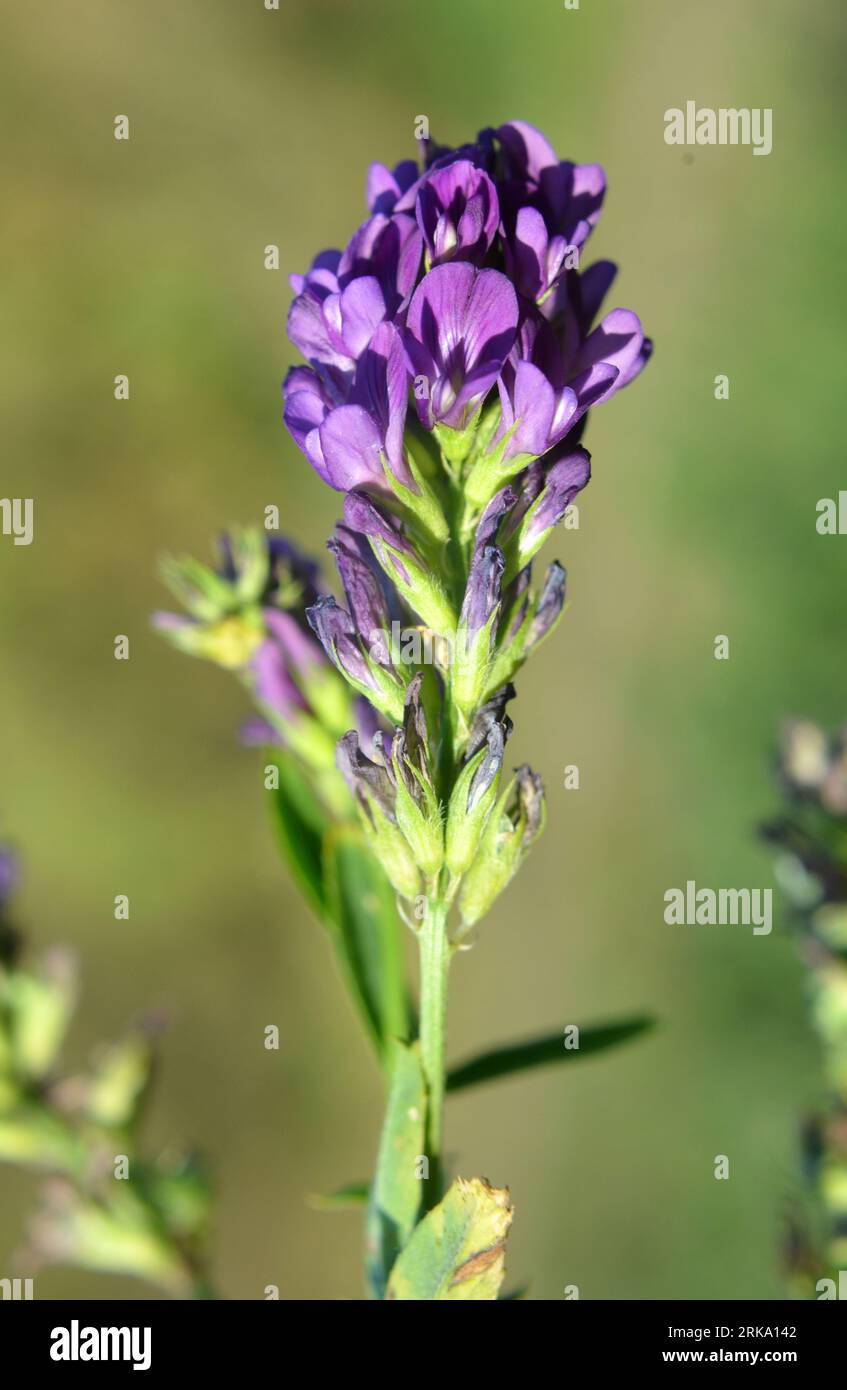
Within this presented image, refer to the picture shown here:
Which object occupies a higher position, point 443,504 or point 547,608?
point 443,504

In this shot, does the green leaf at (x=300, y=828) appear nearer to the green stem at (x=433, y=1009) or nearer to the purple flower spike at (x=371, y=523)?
the green stem at (x=433, y=1009)

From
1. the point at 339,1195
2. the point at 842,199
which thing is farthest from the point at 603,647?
the point at 339,1195

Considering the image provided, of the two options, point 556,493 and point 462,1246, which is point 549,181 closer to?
point 556,493

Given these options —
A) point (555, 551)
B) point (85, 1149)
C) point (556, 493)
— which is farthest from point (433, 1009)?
point (555, 551)

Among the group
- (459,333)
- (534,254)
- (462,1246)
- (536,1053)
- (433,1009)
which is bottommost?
(462,1246)

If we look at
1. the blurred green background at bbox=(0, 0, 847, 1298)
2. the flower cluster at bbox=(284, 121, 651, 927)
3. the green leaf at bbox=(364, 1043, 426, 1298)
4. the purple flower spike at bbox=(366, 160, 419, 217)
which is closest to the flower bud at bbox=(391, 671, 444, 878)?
the flower cluster at bbox=(284, 121, 651, 927)

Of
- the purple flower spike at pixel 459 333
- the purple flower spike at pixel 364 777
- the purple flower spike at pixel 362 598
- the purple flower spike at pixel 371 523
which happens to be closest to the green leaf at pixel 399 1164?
the purple flower spike at pixel 364 777

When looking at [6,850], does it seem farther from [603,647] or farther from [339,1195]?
[603,647]

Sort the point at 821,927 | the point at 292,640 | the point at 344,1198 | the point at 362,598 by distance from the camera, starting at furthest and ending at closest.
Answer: the point at 821,927 < the point at 292,640 < the point at 344,1198 < the point at 362,598

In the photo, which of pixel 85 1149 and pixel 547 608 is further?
pixel 85 1149
